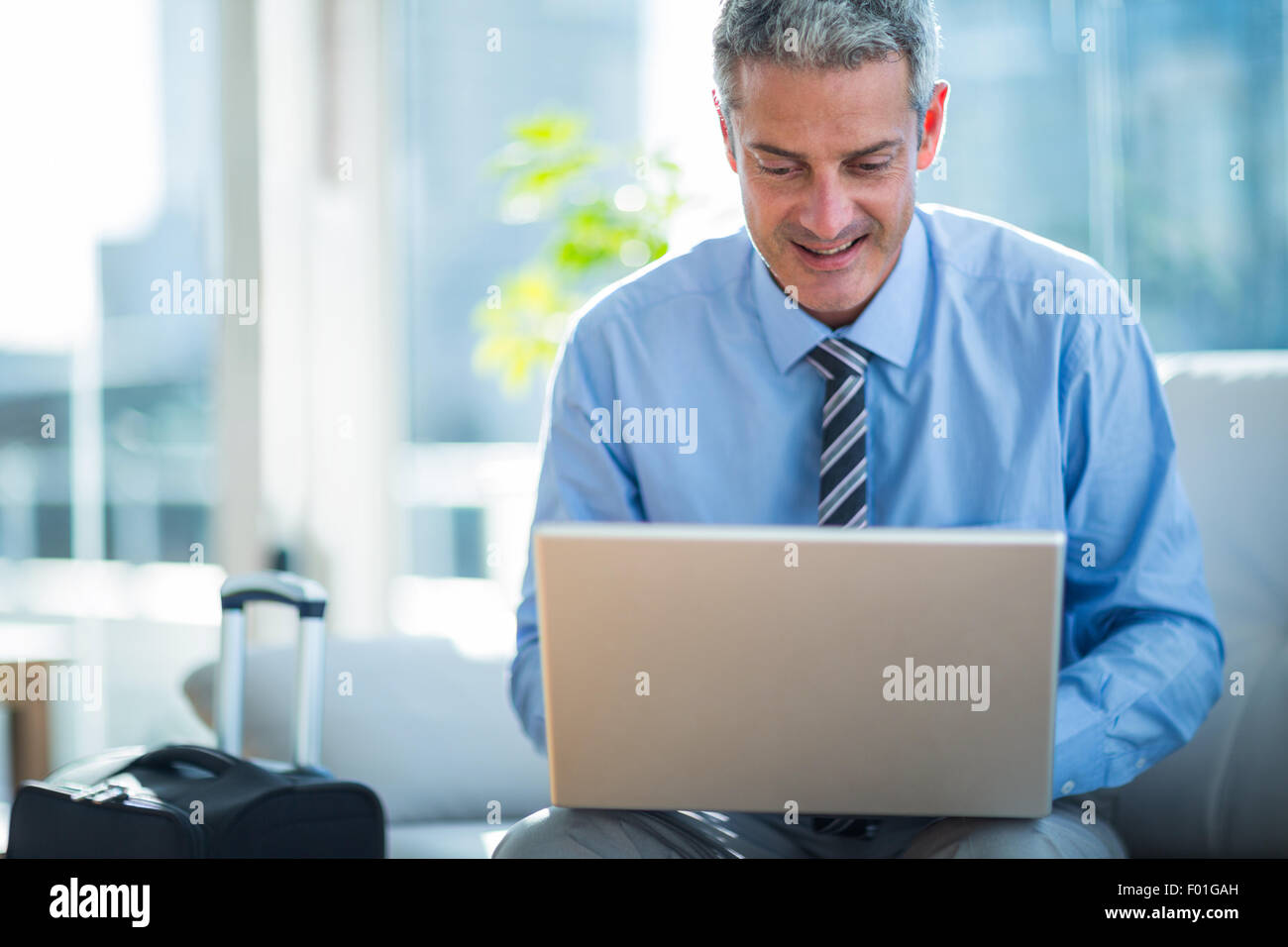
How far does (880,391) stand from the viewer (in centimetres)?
140

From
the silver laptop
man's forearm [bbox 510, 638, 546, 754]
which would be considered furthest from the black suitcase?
the silver laptop

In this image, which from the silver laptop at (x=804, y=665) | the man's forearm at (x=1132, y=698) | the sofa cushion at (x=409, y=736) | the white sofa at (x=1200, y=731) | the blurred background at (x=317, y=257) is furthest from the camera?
the blurred background at (x=317, y=257)

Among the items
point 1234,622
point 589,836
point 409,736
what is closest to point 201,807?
point 589,836

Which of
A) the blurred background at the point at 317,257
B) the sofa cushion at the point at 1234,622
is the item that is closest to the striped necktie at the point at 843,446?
the sofa cushion at the point at 1234,622

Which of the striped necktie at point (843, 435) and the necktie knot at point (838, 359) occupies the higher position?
the necktie knot at point (838, 359)

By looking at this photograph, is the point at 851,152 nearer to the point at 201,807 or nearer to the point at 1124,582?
the point at 1124,582

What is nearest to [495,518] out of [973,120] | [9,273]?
[9,273]

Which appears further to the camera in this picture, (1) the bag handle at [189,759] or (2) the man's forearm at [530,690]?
(1) the bag handle at [189,759]

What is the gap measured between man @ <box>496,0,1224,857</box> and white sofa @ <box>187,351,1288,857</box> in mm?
290

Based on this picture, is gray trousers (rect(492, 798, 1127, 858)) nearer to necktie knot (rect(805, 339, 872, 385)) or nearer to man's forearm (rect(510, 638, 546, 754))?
man's forearm (rect(510, 638, 546, 754))

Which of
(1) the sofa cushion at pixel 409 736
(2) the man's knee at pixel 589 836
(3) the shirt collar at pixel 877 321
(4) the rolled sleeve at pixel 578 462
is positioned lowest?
(1) the sofa cushion at pixel 409 736

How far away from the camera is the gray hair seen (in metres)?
1.26

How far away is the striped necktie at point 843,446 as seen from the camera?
4.31 ft

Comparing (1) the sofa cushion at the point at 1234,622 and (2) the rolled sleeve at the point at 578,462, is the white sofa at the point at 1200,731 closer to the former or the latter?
(1) the sofa cushion at the point at 1234,622
